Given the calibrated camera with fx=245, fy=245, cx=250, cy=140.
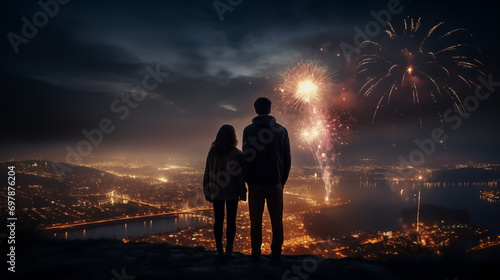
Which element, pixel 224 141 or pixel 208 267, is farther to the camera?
pixel 224 141

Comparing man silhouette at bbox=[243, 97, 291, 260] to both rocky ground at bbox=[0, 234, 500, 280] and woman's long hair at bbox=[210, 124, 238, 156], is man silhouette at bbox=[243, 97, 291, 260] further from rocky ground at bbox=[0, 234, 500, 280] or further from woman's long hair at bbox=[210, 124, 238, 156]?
rocky ground at bbox=[0, 234, 500, 280]

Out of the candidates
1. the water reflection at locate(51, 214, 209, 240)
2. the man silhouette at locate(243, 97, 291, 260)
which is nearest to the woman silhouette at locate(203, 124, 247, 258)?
the man silhouette at locate(243, 97, 291, 260)

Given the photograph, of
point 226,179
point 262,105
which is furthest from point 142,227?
point 262,105

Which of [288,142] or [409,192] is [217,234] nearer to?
[288,142]

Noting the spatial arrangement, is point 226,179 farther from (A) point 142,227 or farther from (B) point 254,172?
(A) point 142,227

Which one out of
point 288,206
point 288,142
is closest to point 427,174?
point 288,206

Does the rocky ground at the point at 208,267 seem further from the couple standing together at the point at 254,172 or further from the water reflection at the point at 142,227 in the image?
the water reflection at the point at 142,227
